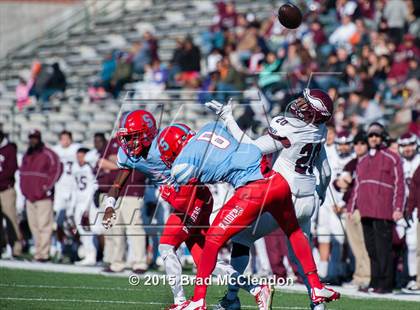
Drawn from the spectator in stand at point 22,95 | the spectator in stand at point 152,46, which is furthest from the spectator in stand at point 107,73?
the spectator in stand at point 22,95

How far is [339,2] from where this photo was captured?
20.2 m

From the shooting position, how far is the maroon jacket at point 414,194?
1250cm

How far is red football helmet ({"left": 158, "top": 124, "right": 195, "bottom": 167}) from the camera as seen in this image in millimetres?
9727

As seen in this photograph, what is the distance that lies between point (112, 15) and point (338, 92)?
11.4 meters

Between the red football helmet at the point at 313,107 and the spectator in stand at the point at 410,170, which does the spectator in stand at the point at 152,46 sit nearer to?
the spectator in stand at the point at 410,170

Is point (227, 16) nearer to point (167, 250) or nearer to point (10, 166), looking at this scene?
point (10, 166)

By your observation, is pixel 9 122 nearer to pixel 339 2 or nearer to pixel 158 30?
pixel 158 30

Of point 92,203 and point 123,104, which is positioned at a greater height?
point 123,104

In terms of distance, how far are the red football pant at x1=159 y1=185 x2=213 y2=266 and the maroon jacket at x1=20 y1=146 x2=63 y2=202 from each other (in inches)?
226

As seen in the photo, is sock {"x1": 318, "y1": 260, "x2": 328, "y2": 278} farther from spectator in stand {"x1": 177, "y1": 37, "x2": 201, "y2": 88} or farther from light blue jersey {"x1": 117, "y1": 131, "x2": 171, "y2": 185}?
spectator in stand {"x1": 177, "y1": 37, "x2": 201, "y2": 88}

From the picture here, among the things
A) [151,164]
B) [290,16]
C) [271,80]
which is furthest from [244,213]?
[271,80]

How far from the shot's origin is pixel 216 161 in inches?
363

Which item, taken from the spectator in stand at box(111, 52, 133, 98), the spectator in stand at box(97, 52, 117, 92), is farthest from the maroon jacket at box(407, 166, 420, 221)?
the spectator in stand at box(97, 52, 117, 92)

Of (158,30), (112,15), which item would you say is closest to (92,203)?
(158,30)
